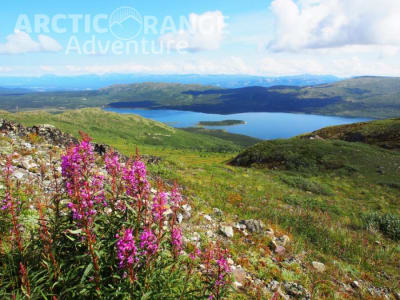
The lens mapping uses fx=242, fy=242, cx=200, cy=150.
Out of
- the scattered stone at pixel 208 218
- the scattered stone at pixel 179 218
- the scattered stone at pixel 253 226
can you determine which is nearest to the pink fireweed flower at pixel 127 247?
the scattered stone at pixel 179 218

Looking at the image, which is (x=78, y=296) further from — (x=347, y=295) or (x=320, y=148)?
(x=320, y=148)

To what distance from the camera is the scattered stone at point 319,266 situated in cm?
888

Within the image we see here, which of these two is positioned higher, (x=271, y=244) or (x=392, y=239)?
(x=271, y=244)

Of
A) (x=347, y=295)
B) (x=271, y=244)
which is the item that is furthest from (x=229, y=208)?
(x=347, y=295)

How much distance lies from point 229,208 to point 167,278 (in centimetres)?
1055

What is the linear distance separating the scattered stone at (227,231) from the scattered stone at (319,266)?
10.6 ft

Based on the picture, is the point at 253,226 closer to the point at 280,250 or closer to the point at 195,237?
the point at 280,250

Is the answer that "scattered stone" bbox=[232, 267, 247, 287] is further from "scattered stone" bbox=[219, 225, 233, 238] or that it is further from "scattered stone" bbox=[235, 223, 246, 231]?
"scattered stone" bbox=[235, 223, 246, 231]

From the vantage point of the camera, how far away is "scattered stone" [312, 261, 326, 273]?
29.1 feet

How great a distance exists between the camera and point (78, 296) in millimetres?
3752

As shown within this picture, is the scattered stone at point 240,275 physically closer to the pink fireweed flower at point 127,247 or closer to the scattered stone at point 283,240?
the scattered stone at point 283,240

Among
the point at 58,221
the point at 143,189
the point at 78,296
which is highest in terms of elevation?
the point at 143,189

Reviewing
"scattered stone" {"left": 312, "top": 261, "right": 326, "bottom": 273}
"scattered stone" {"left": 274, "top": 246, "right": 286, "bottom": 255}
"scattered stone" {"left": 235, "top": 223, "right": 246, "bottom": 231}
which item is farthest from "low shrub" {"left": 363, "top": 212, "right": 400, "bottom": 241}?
"scattered stone" {"left": 235, "top": 223, "right": 246, "bottom": 231}

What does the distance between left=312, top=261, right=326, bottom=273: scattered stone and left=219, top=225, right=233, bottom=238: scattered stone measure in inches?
128
